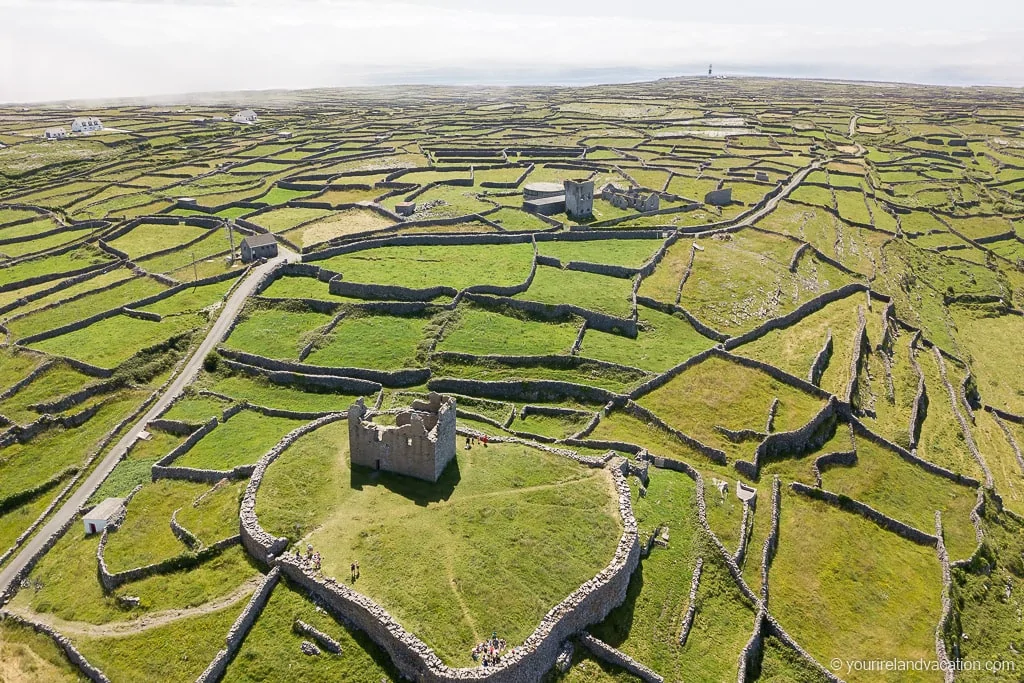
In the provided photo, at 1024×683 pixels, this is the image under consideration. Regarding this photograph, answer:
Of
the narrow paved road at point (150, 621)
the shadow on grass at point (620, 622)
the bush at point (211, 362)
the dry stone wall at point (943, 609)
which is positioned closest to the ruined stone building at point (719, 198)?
the dry stone wall at point (943, 609)

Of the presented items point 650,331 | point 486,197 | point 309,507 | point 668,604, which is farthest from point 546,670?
point 486,197

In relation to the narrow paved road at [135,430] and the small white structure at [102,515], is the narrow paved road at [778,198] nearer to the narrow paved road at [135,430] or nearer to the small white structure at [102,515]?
the narrow paved road at [135,430]

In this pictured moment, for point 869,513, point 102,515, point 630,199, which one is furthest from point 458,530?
point 630,199

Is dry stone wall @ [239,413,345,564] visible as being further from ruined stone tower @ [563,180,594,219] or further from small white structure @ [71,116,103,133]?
small white structure @ [71,116,103,133]

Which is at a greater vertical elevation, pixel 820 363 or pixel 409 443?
pixel 409 443

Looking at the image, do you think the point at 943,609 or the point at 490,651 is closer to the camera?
the point at 490,651

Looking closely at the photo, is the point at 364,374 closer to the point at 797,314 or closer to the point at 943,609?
the point at 943,609

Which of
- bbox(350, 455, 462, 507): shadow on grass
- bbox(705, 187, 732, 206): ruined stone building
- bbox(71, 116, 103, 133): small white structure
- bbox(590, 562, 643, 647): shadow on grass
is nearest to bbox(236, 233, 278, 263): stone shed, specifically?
bbox(350, 455, 462, 507): shadow on grass
